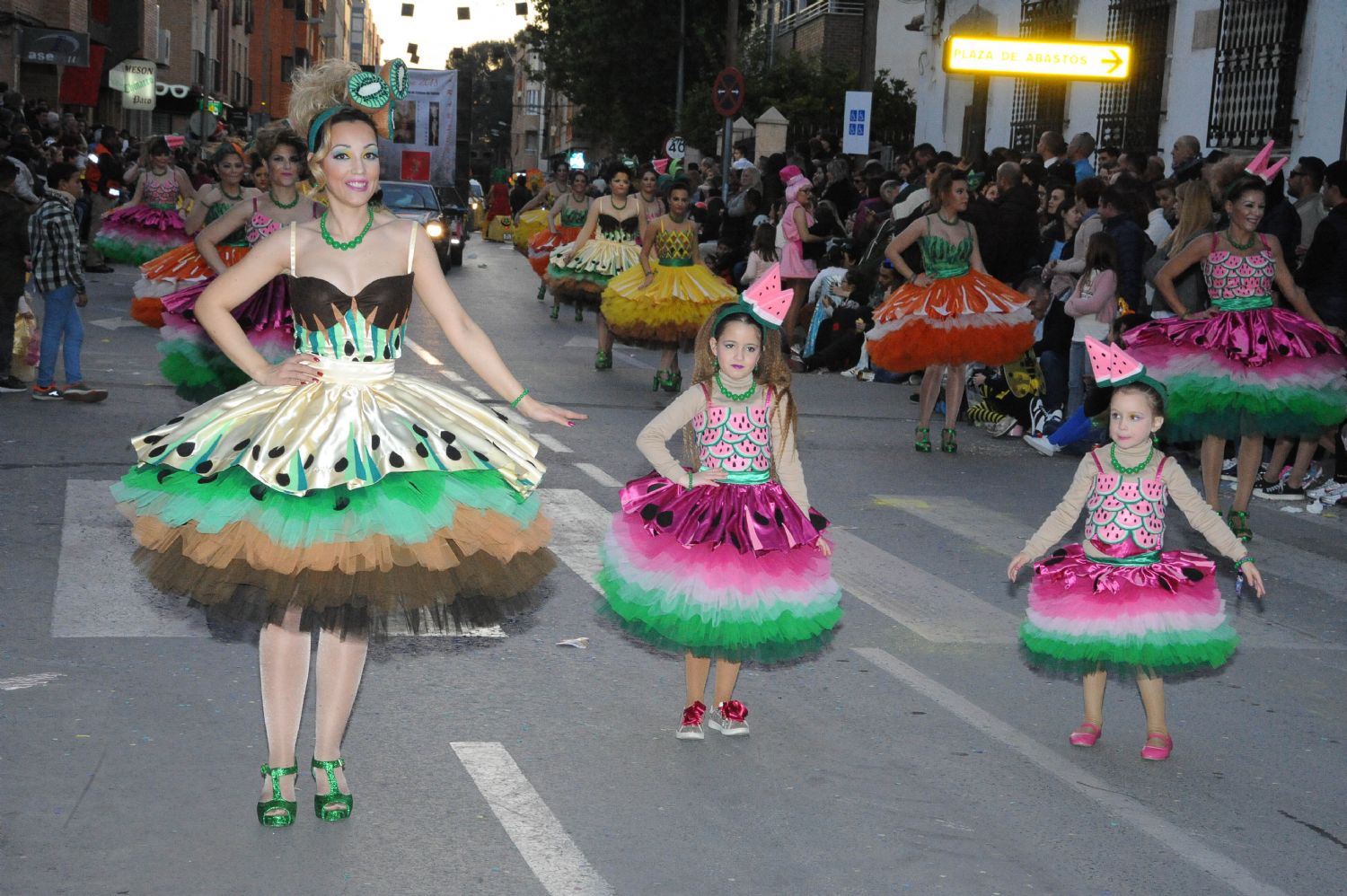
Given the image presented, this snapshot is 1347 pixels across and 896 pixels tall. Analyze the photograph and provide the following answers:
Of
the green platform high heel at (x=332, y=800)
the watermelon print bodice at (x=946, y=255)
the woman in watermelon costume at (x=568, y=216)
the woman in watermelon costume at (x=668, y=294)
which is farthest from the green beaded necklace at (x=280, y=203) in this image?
the woman in watermelon costume at (x=568, y=216)

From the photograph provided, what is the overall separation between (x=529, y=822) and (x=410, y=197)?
28944 millimetres

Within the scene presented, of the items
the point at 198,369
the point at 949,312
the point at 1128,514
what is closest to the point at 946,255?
the point at 949,312

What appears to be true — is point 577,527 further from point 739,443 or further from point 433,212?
point 433,212

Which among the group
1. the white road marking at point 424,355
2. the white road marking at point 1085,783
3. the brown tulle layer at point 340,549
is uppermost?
the brown tulle layer at point 340,549

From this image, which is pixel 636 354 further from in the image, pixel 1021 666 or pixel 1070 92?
pixel 1021 666

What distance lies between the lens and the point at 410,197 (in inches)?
1298

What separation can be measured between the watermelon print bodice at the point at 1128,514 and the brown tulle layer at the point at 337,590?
2.48 m

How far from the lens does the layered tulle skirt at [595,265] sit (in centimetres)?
1961

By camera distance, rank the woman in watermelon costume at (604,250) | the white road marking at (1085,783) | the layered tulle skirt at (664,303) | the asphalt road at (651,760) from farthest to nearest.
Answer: the woman in watermelon costume at (604,250), the layered tulle skirt at (664,303), the white road marking at (1085,783), the asphalt road at (651,760)

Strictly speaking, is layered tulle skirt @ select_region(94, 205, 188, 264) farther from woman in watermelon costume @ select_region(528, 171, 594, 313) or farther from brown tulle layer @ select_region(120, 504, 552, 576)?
brown tulle layer @ select_region(120, 504, 552, 576)

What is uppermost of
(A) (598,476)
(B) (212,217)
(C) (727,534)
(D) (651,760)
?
(B) (212,217)

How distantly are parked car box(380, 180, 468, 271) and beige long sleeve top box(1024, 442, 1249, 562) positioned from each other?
25.1m

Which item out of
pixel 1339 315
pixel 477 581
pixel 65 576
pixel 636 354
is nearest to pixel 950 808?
pixel 477 581

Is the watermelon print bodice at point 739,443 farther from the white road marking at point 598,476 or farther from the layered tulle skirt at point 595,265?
the layered tulle skirt at point 595,265
